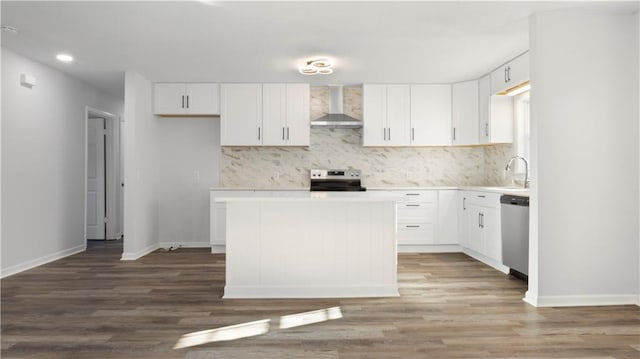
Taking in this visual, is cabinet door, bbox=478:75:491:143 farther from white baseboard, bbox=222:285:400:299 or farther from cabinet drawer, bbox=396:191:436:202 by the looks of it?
white baseboard, bbox=222:285:400:299

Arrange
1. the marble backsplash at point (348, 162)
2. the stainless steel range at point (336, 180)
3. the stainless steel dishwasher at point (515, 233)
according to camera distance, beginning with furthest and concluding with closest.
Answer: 1. the marble backsplash at point (348, 162)
2. the stainless steel range at point (336, 180)
3. the stainless steel dishwasher at point (515, 233)

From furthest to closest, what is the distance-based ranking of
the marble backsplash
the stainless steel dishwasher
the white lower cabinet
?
the marble backsplash
the white lower cabinet
the stainless steel dishwasher

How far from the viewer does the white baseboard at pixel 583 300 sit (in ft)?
10.7

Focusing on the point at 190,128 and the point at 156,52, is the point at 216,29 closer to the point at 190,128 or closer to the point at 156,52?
the point at 156,52

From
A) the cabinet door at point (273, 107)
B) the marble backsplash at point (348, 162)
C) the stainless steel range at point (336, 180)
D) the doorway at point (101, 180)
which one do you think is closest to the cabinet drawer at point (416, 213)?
the marble backsplash at point (348, 162)

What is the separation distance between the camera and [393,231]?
11.6ft

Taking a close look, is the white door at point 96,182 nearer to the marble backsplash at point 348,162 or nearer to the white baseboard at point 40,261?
the white baseboard at point 40,261

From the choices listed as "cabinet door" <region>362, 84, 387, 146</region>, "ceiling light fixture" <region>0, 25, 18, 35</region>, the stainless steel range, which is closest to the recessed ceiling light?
"ceiling light fixture" <region>0, 25, 18, 35</region>

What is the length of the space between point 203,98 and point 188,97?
0.21m

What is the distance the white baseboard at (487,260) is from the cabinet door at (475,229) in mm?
79

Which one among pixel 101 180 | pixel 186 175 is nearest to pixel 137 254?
pixel 186 175

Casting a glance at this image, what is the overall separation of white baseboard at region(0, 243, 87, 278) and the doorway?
108 centimetres

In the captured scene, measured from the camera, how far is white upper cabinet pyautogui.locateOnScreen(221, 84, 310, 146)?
230 inches

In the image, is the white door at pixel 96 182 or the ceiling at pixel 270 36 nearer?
the ceiling at pixel 270 36
